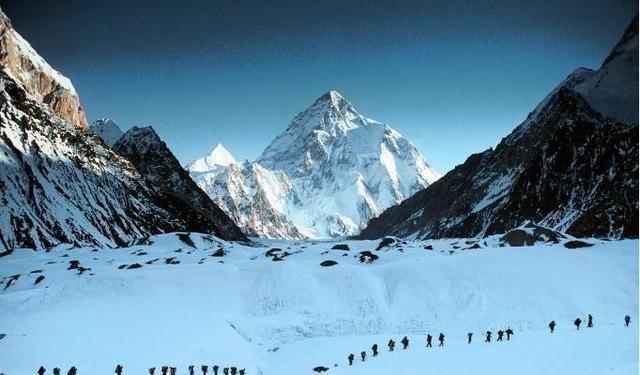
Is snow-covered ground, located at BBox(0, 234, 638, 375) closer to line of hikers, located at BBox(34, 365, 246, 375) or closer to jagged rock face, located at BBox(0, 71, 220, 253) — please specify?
line of hikers, located at BBox(34, 365, 246, 375)

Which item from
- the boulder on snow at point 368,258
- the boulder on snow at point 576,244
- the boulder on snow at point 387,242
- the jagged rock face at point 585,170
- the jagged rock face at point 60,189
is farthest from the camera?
the jagged rock face at point 60,189

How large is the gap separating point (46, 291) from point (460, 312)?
41554 mm

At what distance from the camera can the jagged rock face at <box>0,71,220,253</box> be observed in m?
113

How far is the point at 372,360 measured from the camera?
1452 inches

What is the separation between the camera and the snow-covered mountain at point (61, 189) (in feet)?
371

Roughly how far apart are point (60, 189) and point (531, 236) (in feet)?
341

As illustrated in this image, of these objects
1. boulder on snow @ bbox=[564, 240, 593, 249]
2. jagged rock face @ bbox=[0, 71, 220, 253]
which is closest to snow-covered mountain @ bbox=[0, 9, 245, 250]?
jagged rock face @ bbox=[0, 71, 220, 253]

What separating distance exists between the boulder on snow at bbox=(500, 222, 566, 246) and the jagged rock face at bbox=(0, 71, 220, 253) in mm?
87181

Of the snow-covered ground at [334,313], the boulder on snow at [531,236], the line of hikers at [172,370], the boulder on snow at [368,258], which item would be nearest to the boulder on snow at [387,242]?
the boulder on snow at [531,236]

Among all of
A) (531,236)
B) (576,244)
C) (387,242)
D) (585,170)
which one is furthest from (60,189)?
(585,170)

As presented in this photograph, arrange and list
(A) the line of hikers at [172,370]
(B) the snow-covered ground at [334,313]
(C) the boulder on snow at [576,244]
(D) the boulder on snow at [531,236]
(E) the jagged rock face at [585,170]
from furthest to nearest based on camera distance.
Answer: (E) the jagged rock face at [585,170]
(D) the boulder on snow at [531,236]
(C) the boulder on snow at [576,244]
(B) the snow-covered ground at [334,313]
(A) the line of hikers at [172,370]

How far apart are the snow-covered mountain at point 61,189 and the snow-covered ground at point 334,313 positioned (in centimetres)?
3965

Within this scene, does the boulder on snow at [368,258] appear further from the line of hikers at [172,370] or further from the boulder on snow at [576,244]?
the line of hikers at [172,370]

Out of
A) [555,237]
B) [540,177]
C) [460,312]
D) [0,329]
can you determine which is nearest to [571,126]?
[540,177]
